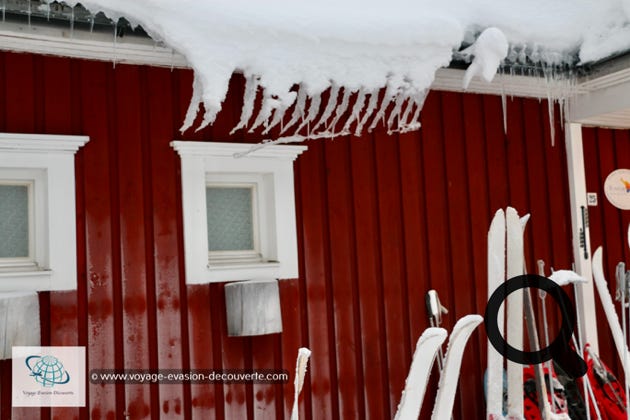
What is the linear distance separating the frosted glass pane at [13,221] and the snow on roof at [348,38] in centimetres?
118

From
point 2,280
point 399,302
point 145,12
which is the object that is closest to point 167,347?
point 2,280

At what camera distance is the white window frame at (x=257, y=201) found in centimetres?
405

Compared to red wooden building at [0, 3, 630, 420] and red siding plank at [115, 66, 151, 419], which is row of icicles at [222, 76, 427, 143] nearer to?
red wooden building at [0, 3, 630, 420]

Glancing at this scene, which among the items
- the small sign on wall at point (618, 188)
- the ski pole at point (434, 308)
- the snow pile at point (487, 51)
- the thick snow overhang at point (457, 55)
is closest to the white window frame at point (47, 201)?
the thick snow overhang at point (457, 55)

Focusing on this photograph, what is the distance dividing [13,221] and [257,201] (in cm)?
145

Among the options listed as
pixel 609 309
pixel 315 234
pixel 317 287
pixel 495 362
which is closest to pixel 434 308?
pixel 317 287

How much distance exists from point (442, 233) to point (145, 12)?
111 inches

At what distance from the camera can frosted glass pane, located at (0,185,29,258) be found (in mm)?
3748

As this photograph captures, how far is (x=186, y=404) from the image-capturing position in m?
4.00

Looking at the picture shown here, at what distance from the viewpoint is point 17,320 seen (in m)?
3.38

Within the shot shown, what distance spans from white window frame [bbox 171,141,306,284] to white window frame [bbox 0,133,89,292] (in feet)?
2.06

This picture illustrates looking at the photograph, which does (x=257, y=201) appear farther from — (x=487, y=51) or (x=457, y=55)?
(x=487, y=51)

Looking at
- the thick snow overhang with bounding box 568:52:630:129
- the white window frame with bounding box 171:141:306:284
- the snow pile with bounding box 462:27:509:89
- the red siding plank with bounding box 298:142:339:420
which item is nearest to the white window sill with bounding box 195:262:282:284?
the white window frame with bounding box 171:141:306:284

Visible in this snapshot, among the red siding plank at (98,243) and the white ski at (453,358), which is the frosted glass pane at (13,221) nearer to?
the red siding plank at (98,243)
